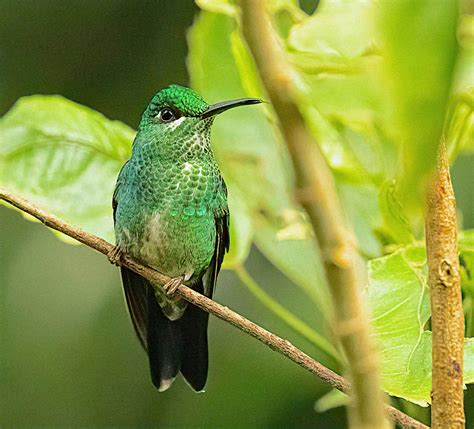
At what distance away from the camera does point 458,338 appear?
0.65m

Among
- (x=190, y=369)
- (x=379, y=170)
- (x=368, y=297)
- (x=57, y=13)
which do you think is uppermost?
(x=57, y=13)

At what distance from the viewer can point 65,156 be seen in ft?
3.84

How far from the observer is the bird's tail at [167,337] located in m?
1.38

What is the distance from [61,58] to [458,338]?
7.94 ft

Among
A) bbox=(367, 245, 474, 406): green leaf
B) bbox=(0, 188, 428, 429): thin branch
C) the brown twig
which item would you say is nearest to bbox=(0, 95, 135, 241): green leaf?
bbox=(0, 188, 428, 429): thin branch

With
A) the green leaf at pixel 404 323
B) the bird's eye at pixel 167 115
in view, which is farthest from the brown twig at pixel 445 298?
the bird's eye at pixel 167 115

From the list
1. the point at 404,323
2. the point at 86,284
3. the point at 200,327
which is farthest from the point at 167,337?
the point at 86,284

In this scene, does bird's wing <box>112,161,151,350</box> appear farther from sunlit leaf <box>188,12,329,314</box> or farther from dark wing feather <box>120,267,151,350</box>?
sunlit leaf <box>188,12,329,314</box>

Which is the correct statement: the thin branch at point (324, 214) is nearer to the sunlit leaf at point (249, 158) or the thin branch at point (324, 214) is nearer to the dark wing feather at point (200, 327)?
the sunlit leaf at point (249, 158)

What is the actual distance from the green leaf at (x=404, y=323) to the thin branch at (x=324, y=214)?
511 mm

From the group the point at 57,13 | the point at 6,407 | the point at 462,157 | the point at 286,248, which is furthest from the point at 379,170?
the point at 57,13

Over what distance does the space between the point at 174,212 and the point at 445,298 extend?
835 mm

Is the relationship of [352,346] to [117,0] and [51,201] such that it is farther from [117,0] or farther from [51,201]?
[117,0]

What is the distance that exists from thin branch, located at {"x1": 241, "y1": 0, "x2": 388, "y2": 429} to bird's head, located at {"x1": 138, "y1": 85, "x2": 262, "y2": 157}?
105 centimetres
